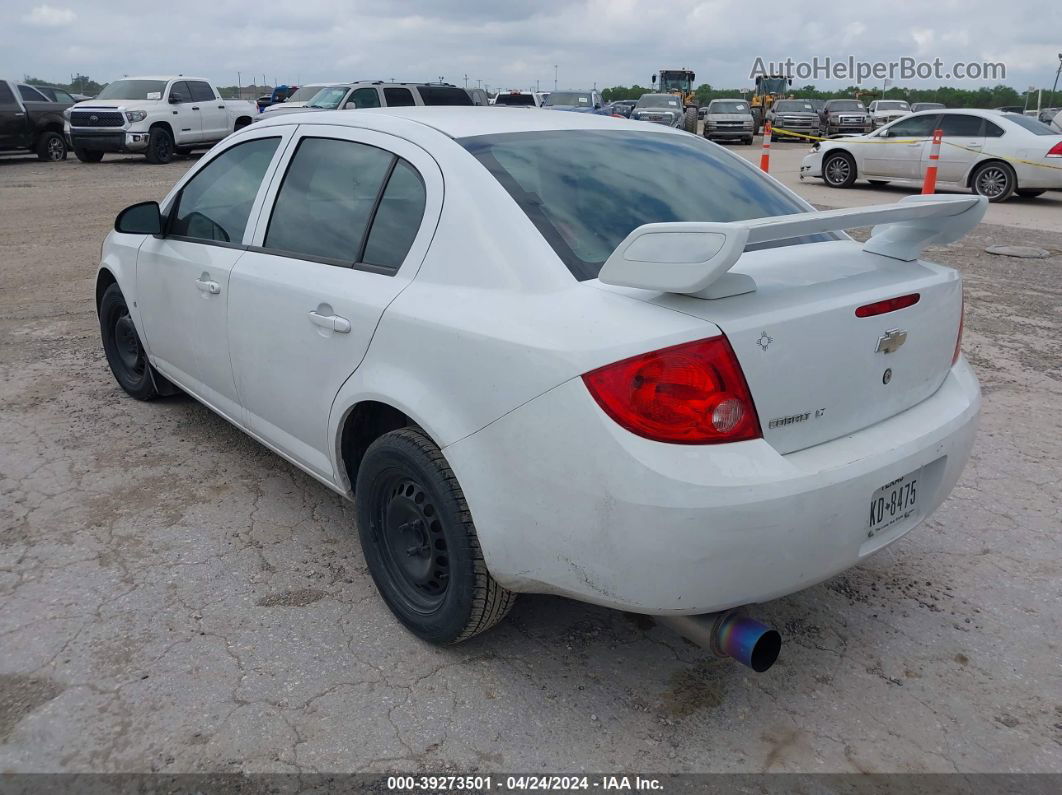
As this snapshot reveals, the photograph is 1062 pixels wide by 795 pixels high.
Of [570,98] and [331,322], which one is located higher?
[570,98]

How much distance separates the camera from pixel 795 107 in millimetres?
31859

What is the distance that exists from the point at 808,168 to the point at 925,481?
50.5 ft

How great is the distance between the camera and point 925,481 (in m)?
2.59

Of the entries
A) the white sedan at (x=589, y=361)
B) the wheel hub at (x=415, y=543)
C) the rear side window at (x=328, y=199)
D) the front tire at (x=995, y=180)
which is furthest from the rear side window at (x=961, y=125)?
the wheel hub at (x=415, y=543)

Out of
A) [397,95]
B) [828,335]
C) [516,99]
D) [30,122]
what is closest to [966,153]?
[397,95]

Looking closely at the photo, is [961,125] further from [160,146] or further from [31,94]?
[31,94]

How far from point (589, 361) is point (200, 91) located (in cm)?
2243

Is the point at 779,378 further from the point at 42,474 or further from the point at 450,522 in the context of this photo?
the point at 42,474

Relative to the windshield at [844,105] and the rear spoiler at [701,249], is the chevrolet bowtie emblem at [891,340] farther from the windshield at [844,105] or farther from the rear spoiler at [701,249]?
the windshield at [844,105]

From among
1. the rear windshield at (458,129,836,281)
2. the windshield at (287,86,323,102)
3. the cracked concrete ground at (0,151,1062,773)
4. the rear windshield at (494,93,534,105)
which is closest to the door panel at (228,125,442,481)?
the rear windshield at (458,129,836,281)

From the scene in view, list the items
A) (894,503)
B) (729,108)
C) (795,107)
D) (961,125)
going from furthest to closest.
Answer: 1. (795,107)
2. (729,108)
3. (961,125)
4. (894,503)

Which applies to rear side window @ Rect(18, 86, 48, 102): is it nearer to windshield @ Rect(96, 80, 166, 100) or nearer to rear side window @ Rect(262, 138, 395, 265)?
windshield @ Rect(96, 80, 166, 100)

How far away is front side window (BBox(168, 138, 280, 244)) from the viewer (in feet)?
11.9

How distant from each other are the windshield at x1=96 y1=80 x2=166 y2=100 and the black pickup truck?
1.45 metres
